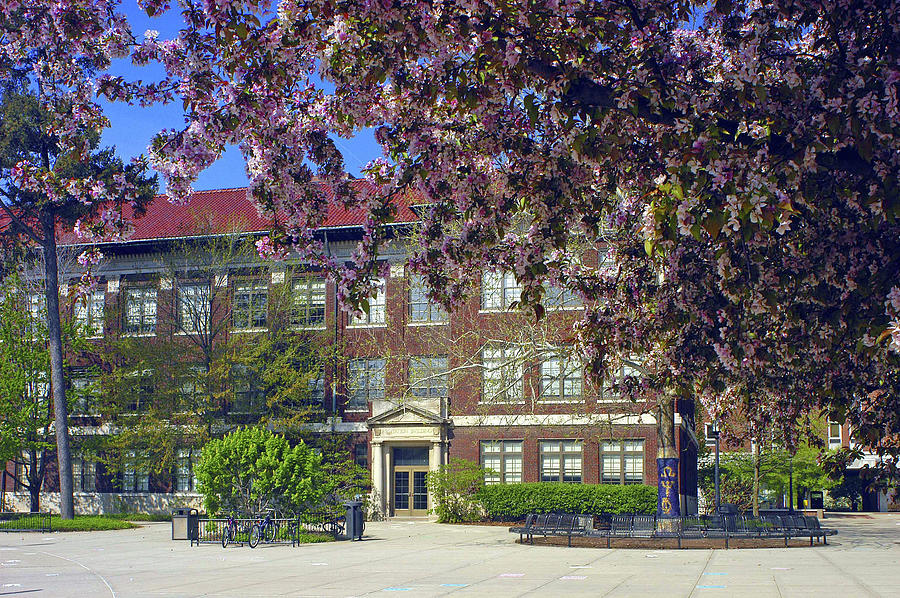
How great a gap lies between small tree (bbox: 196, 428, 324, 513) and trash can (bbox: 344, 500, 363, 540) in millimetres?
1801

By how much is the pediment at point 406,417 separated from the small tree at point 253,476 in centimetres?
1635

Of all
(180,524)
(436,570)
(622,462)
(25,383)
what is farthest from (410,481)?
A: (436,570)

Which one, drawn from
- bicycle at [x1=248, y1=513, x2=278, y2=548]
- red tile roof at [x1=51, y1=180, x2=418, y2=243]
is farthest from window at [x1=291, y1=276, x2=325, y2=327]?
bicycle at [x1=248, y1=513, x2=278, y2=548]

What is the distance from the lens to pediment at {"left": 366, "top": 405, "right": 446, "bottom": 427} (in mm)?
46188

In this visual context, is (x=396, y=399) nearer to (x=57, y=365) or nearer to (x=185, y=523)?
(x=57, y=365)

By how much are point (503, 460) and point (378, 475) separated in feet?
19.4

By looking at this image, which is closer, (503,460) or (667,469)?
(667,469)

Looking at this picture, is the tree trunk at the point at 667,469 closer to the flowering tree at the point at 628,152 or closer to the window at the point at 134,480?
the flowering tree at the point at 628,152

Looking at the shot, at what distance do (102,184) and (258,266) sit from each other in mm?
39483

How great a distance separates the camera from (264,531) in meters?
28.5

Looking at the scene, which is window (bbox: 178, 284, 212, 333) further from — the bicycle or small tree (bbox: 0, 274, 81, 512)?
the bicycle

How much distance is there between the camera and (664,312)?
9516mm

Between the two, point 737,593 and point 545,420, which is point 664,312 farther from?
point 545,420

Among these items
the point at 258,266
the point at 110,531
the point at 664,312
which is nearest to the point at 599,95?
the point at 664,312
